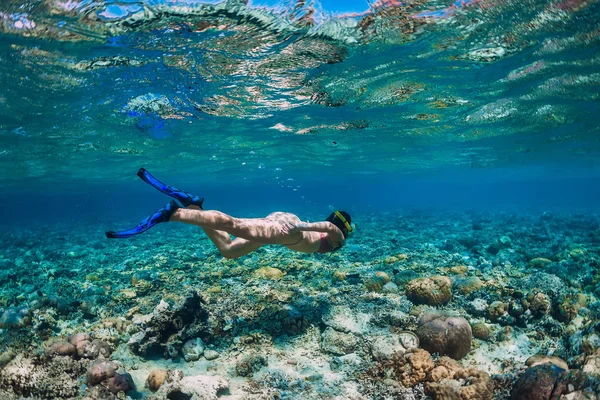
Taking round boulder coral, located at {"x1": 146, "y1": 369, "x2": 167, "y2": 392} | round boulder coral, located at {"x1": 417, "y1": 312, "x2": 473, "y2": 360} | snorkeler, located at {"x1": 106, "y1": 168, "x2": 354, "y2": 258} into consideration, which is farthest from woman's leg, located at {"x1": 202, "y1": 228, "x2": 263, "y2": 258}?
round boulder coral, located at {"x1": 417, "y1": 312, "x2": 473, "y2": 360}

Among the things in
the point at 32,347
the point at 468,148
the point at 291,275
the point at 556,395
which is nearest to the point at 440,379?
the point at 556,395

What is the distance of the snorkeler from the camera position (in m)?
5.09

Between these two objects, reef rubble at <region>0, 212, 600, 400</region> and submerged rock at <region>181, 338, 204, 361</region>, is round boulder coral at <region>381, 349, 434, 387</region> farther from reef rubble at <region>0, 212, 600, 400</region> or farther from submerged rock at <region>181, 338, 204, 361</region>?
submerged rock at <region>181, 338, 204, 361</region>

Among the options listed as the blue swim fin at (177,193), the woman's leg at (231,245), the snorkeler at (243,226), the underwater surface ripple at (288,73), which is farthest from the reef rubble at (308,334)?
the underwater surface ripple at (288,73)

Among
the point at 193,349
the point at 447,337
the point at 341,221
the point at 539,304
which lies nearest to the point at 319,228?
the point at 341,221

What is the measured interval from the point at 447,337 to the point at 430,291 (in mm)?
2018

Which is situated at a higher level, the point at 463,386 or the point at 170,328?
the point at 170,328

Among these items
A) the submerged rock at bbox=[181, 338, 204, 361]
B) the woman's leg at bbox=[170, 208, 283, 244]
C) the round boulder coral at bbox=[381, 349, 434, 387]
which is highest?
the woman's leg at bbox=[170, 208, 283, 244]

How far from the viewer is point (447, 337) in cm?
526

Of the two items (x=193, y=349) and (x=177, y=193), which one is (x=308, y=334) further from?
(x=177, y=193)

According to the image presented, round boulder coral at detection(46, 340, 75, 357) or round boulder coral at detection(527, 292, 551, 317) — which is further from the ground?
round boulder coral at detection(46, 340, 75, 357)

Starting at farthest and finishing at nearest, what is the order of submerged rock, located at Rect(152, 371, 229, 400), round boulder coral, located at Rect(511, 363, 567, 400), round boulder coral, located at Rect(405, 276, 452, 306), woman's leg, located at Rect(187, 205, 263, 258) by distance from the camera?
round boulder coral, located at Rect(405, 276, 452, 306), woman's leg, located at Rect(187, 205, 263, 258), submerged rock, located at Rect(152, 371, 229, 400), round boulder coral, located at Rect(511, 363, 567, 400)

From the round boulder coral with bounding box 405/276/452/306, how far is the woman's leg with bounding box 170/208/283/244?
11.6 feet

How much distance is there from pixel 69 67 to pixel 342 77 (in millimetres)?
9330
